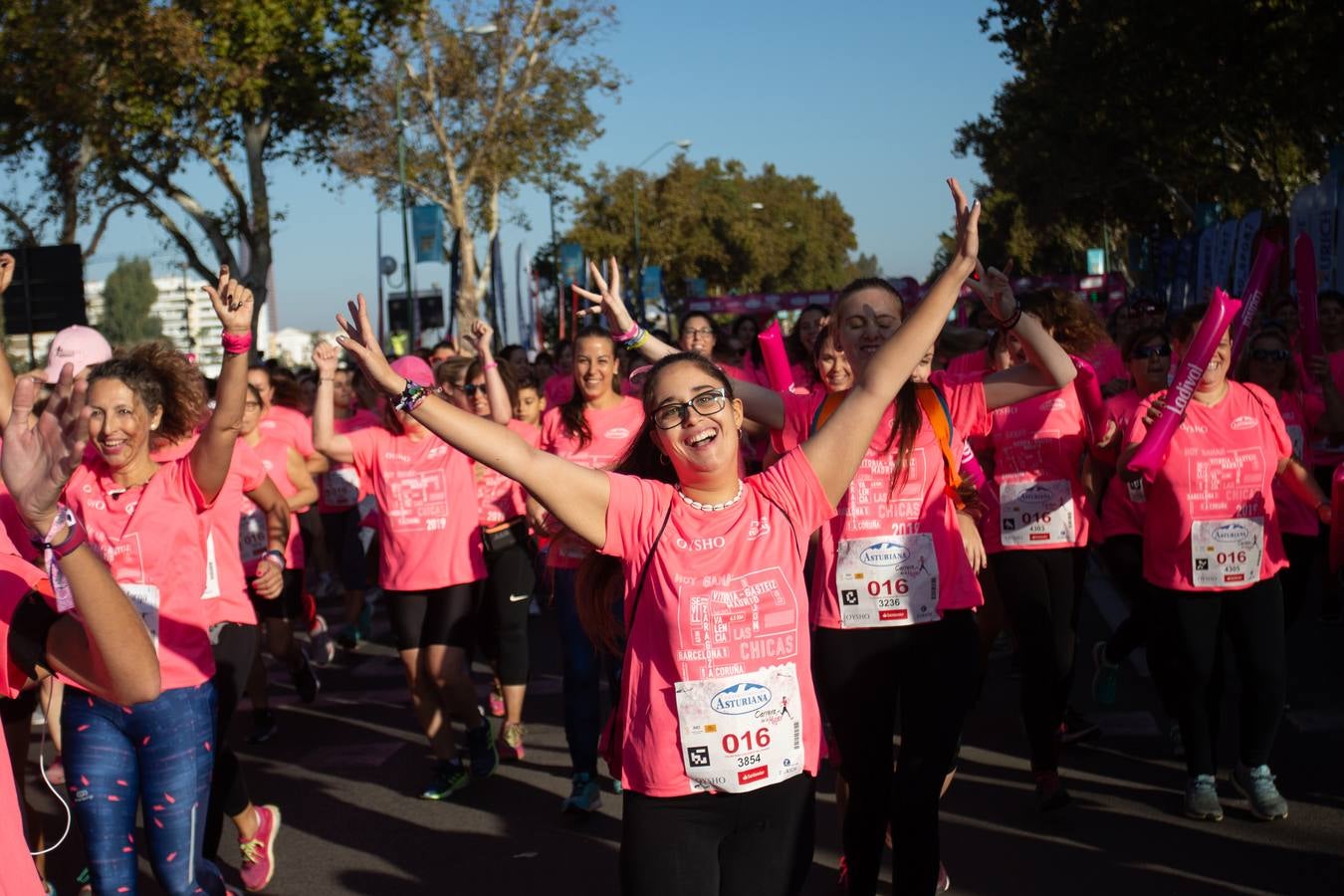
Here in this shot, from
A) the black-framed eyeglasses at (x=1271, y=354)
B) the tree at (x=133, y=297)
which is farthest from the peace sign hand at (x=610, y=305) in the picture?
the tree at (x=133, y=297)

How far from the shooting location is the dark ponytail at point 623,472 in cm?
365

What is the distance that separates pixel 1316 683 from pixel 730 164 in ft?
247

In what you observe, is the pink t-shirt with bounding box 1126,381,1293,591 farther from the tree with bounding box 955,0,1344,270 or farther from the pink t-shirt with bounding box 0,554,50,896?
the tree with bounding box 955,0,1344,270

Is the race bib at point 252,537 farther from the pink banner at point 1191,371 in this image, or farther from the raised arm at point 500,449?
the raised arm at point 500,449

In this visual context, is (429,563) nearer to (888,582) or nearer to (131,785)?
(131,785)

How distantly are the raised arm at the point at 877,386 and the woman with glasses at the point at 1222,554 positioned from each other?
2378 millimetres

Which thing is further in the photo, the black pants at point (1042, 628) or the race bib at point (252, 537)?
the race bib at point (252, 537)

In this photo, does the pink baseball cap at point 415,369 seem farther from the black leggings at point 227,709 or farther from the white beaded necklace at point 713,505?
the white beaded necklace at point 713,505

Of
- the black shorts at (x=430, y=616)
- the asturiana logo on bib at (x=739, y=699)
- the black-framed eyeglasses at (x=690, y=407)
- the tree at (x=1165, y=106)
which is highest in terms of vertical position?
the tree at (x=1165, y=106)

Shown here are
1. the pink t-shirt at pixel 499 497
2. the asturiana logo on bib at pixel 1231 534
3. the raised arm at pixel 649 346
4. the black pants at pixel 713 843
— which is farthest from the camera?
the pink t-shirt at pixel 499 497

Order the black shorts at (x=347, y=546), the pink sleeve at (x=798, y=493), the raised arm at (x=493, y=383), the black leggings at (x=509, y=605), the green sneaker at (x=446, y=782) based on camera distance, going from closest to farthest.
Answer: the pink sleeve at (x=798, y=493) → the raised arm at (x=493, y=383) → the green sneaker at (x=446, y=782) → the black leggings at (x=509, y=605) → the black shorts at (x=347, y=546)

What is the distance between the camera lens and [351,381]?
1329 cm

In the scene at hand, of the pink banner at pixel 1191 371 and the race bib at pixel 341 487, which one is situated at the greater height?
the pink banner at pixel 1191 371

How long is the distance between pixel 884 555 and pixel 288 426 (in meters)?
6.42
